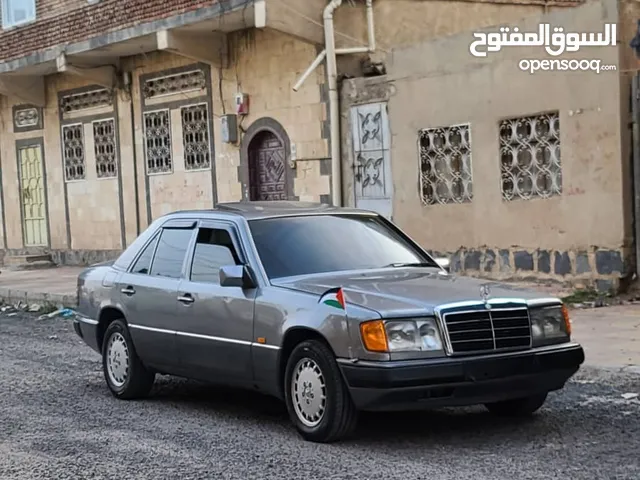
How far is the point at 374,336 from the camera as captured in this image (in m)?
6.31

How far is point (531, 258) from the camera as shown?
14.0 m

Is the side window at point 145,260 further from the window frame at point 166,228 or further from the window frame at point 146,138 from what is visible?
the window frame at point 146,138

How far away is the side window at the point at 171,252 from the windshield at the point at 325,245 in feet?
2.64

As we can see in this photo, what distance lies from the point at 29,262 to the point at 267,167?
841cm

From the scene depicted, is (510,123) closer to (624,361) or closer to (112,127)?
(624,361)

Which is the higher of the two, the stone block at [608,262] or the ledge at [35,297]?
the stone block at [608,262]

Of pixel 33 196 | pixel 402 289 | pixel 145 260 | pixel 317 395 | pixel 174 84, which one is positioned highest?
pixel 174 84

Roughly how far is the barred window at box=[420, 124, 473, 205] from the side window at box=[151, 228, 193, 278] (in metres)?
7.19

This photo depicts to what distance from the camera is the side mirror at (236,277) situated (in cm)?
724

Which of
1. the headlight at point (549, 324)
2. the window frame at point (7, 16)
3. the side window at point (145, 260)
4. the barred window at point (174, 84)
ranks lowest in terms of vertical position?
the headlight at point (549, 324)

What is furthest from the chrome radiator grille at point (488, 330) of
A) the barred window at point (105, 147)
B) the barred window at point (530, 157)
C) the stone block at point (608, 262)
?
the barred window at point (105, 147)

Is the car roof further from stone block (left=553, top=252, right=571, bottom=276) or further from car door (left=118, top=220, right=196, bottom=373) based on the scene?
stone block (left=553, top=252, right=571, bottom=276)


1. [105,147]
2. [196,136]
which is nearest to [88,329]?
[196,136]

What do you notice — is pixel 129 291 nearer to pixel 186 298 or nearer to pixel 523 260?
pixel 186 298
